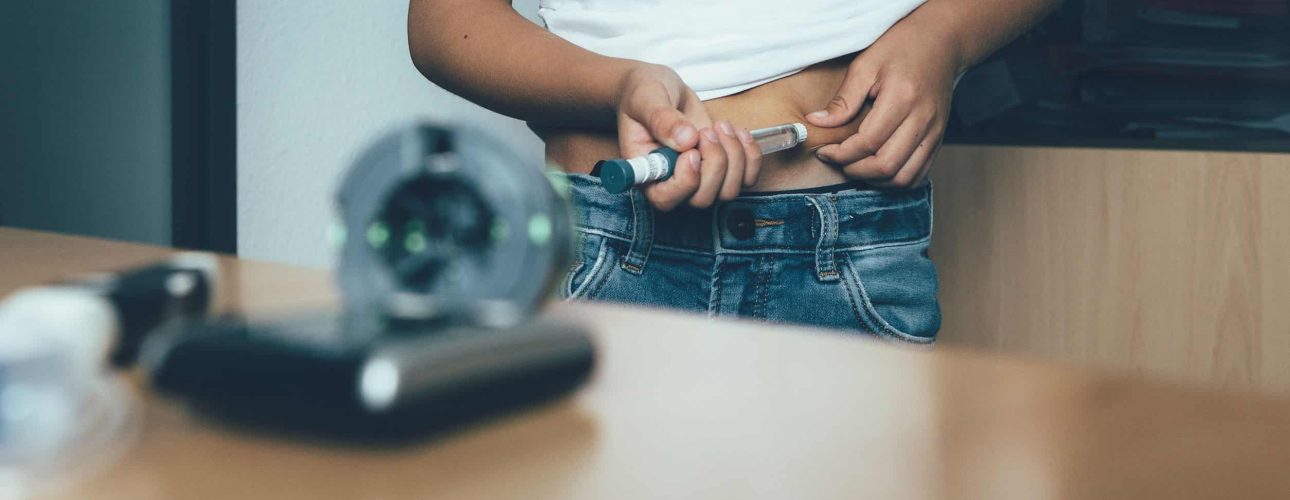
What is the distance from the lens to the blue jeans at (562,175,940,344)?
0.78 meters

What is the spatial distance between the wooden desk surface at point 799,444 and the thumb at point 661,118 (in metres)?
0.34

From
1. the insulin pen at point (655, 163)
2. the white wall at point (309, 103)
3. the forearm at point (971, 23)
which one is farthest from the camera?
the white wall at point (309, 103)

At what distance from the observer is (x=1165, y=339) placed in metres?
1.32

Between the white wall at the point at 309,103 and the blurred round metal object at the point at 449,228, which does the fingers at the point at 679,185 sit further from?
the white wall at the point at 309,103

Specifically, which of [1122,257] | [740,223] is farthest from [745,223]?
[1122,257]

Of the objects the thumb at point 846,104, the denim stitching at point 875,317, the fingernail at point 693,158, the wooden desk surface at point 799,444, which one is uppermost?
the thumb at point 846,104

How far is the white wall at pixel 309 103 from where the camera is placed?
60.0 inches

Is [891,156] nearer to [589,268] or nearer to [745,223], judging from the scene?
[745,223]

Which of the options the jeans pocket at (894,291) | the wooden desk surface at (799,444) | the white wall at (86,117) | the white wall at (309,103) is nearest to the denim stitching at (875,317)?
the jeans pocket at (894,291)

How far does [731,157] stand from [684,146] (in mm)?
33

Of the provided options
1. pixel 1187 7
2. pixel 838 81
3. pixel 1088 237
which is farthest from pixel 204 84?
pixel 1187 7

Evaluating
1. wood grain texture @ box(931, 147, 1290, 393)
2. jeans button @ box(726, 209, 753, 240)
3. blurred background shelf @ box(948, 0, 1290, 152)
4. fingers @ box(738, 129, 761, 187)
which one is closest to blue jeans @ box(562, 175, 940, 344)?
jeans button @ box(726, 209, 753, 240)

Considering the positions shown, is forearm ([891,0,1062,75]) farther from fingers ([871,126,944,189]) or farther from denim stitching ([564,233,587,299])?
denim stitching ([564,233,587,299])

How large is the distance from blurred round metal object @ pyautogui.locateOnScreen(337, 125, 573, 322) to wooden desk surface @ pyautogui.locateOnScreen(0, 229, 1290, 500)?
38 millimetres
